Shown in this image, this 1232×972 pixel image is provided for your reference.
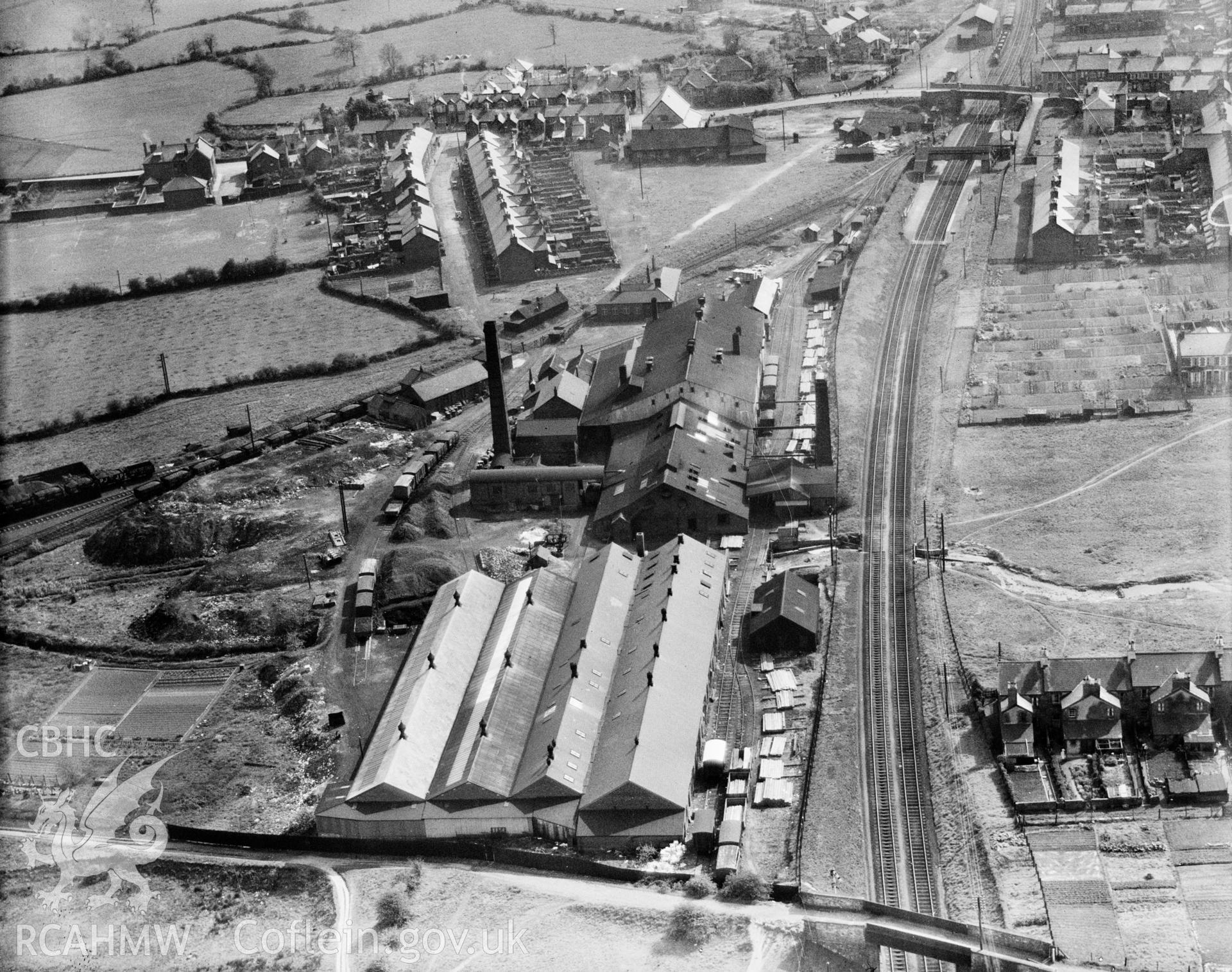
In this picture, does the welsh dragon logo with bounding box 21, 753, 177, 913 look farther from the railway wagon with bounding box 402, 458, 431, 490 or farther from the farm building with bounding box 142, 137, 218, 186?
the farm building with bounding box 142, 137, 218, 186

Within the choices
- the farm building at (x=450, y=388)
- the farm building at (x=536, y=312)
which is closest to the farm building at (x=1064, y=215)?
the farm building at (x=536, y=312)

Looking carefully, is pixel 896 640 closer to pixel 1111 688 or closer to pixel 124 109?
pixel 1111 688

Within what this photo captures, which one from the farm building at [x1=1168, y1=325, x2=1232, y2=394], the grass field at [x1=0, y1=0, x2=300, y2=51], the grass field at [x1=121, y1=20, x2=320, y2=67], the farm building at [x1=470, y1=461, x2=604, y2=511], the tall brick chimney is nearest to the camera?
the farm building at [x1=470, y1=461, x2=604, y2=511]

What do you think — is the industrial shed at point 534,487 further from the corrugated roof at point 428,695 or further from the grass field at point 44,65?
the grass field at point 44,65

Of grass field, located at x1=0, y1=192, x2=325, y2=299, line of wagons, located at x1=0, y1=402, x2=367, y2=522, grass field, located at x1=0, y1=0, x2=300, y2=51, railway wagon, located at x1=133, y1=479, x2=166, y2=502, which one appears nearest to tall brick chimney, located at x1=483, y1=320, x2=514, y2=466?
line of wagons, located at x1=0, y1=402, x2=367, y2=522

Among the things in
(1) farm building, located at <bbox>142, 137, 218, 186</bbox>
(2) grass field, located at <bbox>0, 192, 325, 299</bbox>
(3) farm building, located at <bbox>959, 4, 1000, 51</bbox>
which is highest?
(3) farm building, located at <bbox>959, 4, 1000, 51</bbox>

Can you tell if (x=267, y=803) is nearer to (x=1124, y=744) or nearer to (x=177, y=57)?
(x=1124, y=744)

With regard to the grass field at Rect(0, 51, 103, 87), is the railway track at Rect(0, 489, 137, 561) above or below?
below
